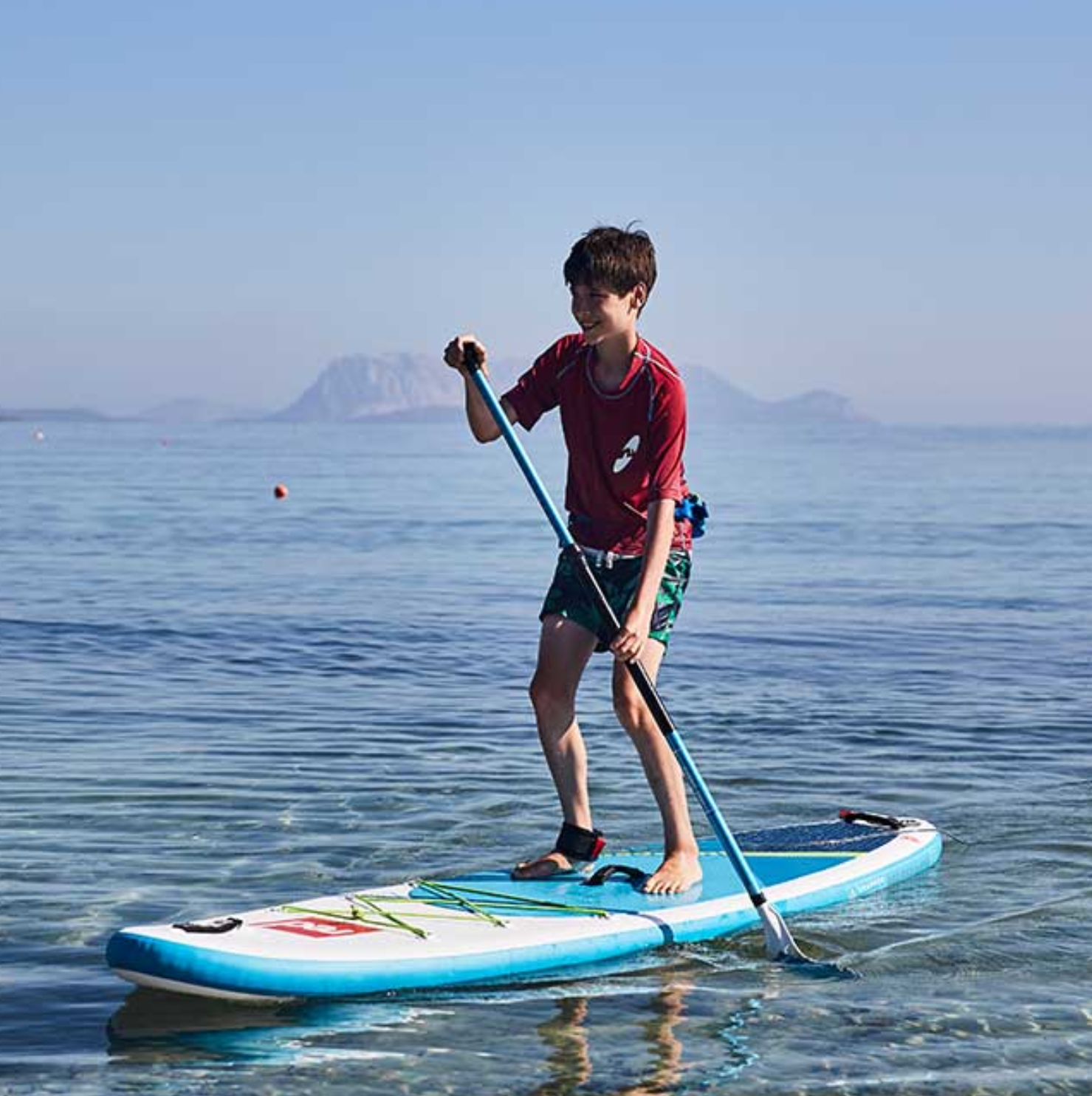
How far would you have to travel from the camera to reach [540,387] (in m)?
6.95

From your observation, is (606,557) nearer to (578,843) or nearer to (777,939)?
(578,843)

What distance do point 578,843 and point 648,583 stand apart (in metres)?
1.15

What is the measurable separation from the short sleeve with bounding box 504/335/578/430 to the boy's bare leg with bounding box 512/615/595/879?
738 mm

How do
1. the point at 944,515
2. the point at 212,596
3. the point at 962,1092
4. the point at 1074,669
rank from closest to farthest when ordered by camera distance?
the point at 962,1092, the point at 1074,669, the point at 212,596, the point at 944,515

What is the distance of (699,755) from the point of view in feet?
34.7

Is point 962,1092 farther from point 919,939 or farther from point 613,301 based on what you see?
point 613,301

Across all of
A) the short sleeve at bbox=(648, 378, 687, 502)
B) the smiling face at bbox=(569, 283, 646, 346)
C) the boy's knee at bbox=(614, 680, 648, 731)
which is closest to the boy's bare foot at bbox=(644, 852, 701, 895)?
the boy's knee at bbox=(614, 680, 648, 731)

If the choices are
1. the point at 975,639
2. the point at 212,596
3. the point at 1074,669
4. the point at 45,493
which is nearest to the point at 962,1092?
the point at 1074,669

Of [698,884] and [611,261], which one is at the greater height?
[611,261]

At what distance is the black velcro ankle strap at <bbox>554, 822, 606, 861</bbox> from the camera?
719 centimetres

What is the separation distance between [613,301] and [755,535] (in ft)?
80.0

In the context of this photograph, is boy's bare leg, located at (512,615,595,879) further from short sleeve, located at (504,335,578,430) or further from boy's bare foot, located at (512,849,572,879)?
short sleeve, located at (504,335,578,430)

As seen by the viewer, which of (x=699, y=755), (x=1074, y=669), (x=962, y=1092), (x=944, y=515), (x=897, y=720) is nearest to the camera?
(x=962, y=1092)

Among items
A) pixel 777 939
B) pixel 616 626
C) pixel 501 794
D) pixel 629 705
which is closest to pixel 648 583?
pixel 616 626
